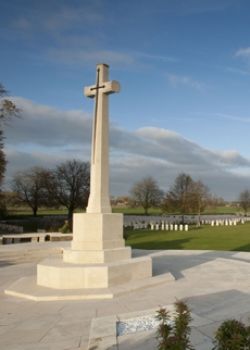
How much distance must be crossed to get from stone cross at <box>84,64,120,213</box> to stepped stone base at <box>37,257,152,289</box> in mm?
1427

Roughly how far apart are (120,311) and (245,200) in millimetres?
66084

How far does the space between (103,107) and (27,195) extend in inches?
1923

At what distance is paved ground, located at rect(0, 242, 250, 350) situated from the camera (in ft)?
16.4

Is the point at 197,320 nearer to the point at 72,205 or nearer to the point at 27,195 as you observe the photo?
the point at 72,205

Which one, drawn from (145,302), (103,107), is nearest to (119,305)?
(145,302)

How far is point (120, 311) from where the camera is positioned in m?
6.53

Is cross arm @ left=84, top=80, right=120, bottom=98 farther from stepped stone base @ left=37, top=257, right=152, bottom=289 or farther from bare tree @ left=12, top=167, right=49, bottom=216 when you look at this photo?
bare tree @ left=12, top=167, right=49, bottom=216

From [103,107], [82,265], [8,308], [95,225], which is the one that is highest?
[103,107]

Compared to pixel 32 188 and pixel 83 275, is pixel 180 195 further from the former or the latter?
pixel 83 275

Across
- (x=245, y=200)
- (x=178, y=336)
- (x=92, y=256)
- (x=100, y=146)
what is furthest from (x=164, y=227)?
(x=245, y=200)

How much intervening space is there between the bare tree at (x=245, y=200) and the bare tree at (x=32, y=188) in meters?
32.9

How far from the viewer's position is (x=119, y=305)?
6.94 meters

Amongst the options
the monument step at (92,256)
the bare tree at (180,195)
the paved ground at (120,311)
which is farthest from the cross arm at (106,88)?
the bare tree at (180,195)

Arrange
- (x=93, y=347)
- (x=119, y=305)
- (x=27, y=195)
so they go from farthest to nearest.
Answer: (x=27, y=195) < (x=119, y=305) < (x=93, y=347)
